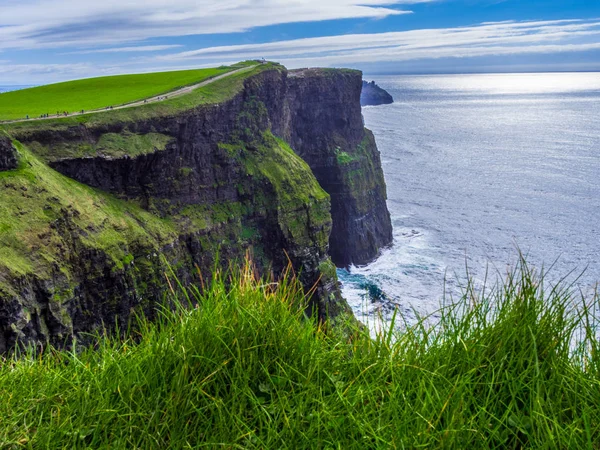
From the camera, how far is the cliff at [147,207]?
29578 millimetres

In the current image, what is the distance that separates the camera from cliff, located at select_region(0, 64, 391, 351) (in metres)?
29.6

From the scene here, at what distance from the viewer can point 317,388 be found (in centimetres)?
595

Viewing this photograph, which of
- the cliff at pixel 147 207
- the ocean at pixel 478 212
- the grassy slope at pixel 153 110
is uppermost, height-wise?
the grassy slope at pixel 153 110

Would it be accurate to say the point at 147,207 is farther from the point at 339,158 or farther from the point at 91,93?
the point at 339,158

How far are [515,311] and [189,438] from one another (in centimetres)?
386

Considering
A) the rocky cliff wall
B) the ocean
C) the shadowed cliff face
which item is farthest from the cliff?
the ocean

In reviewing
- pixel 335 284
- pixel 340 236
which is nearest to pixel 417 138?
pixel 340 236

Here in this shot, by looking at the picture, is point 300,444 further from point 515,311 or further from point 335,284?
point 335,284

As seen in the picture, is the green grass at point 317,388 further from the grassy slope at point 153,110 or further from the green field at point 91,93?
the green field at point 91,93

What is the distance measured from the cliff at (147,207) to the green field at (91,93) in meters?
7.25

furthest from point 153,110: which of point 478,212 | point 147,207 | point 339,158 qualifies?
point 478,212

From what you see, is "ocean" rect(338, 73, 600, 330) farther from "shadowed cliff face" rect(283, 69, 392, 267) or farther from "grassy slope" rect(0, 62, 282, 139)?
"grassy slope" rect(0, 62, 282, 139)

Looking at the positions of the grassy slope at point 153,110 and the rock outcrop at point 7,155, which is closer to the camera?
the rock outcrop at point 7,155

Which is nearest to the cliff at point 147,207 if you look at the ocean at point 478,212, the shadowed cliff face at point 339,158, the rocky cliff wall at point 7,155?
the rocky cliff wall at point 7,155
